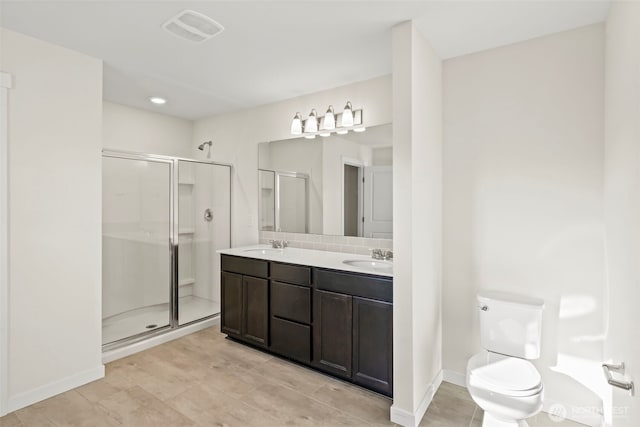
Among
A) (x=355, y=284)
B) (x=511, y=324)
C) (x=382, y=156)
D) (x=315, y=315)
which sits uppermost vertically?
(x=382, y=156)

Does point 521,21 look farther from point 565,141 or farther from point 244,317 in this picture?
point 244,317

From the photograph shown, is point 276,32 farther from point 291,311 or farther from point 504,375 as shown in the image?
point 504,375

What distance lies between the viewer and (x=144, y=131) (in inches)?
159

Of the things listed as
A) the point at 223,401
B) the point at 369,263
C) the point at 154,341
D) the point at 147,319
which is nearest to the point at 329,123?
the point at 369,263

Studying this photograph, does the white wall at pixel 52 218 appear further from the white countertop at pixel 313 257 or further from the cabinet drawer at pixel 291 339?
the cabinet drawer at pixel 291 339

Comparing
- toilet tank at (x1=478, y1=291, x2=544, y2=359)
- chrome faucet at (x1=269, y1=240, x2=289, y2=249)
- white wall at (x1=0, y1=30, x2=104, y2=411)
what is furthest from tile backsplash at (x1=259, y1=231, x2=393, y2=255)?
white wall at (x1=0, y1=30, x2=104, y2=411)

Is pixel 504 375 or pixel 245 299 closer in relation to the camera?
pixel 504 375

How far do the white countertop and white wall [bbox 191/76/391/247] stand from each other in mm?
630

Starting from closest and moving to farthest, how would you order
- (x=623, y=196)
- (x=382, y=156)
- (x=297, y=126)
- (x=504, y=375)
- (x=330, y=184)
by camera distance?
(x=623, y=196) → (x=504, y=375) → (x=382, y=156) → (x=330, y=184) → (x=297, y=126)

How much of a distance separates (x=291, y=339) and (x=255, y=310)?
0.47m

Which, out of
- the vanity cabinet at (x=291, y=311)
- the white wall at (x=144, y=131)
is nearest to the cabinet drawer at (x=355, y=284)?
the vanity cabinet at (x=291, y=311)

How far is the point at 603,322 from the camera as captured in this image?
6.52 feet

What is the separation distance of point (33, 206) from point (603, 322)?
371 centimetres

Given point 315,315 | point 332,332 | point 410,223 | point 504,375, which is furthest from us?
point 315,315
